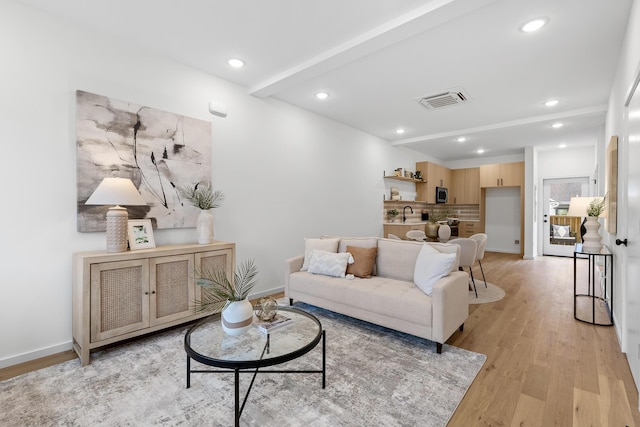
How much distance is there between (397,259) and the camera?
3.25 m

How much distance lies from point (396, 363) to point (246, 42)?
306 centimetres

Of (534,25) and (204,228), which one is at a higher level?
(534,25)

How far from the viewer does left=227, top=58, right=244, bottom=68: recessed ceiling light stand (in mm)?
3123

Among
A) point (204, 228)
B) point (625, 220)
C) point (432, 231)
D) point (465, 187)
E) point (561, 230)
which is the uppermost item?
point (465, 187)

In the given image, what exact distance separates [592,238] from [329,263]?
276 centimetres

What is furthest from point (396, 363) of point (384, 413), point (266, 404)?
point (266, 404)

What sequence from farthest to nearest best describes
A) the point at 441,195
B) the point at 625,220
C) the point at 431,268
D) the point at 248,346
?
the point at 441,195 < the point at 431,268 < the point at 625,220 < the point at 248,346

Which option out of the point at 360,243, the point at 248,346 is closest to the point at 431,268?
the point at 360,243

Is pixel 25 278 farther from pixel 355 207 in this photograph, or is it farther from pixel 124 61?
pixel 355 207

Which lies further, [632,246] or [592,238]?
[592,238]

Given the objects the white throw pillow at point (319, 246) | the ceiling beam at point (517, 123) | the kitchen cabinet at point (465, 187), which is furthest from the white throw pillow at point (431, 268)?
the kitchen cabinet at point (465, 187)

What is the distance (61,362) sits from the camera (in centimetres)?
231

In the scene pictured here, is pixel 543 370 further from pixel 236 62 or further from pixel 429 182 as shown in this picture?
pixel 429 182

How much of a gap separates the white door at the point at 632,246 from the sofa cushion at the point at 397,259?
154cm
